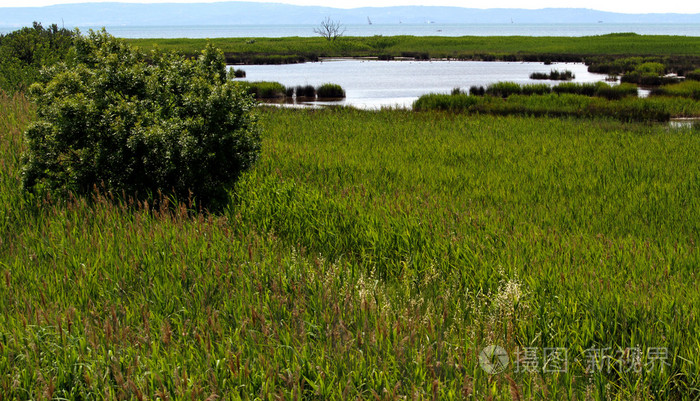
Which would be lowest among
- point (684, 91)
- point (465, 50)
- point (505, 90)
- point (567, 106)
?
point (567, 106)

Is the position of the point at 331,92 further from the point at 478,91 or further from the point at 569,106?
the point at 569,106

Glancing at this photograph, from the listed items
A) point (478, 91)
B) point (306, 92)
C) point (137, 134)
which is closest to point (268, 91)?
point (306, 92)

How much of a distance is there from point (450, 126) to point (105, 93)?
1236 centimetres

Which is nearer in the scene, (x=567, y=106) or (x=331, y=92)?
(x=567, y=106)

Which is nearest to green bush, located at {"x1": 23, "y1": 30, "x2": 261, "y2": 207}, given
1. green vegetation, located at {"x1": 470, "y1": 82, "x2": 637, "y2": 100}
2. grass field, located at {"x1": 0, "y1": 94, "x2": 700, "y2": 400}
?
grass field, located at {"x1": 0, "y1": 94, "x2": 700, "y2": 400}

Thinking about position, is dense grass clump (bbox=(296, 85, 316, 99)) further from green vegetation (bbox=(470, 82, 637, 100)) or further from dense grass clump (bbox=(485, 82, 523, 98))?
dense grass clump (bbox=(485, 82, 523, 98))

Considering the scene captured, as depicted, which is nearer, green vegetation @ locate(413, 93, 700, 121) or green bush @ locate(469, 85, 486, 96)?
green vegetation @ locate(413, 93, 700, 121)

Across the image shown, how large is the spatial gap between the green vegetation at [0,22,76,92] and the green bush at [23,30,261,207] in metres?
9.55

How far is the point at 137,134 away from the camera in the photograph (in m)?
8.47

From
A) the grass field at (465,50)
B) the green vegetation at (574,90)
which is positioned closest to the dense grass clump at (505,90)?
the green vegetation at (574,90)

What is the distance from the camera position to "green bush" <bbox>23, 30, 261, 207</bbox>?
8680mm

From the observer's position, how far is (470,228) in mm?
7434

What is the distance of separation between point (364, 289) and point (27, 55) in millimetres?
25951

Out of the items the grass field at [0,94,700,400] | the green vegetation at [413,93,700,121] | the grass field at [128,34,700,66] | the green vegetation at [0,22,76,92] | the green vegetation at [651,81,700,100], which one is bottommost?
the grass field at [0,94,700,400]
